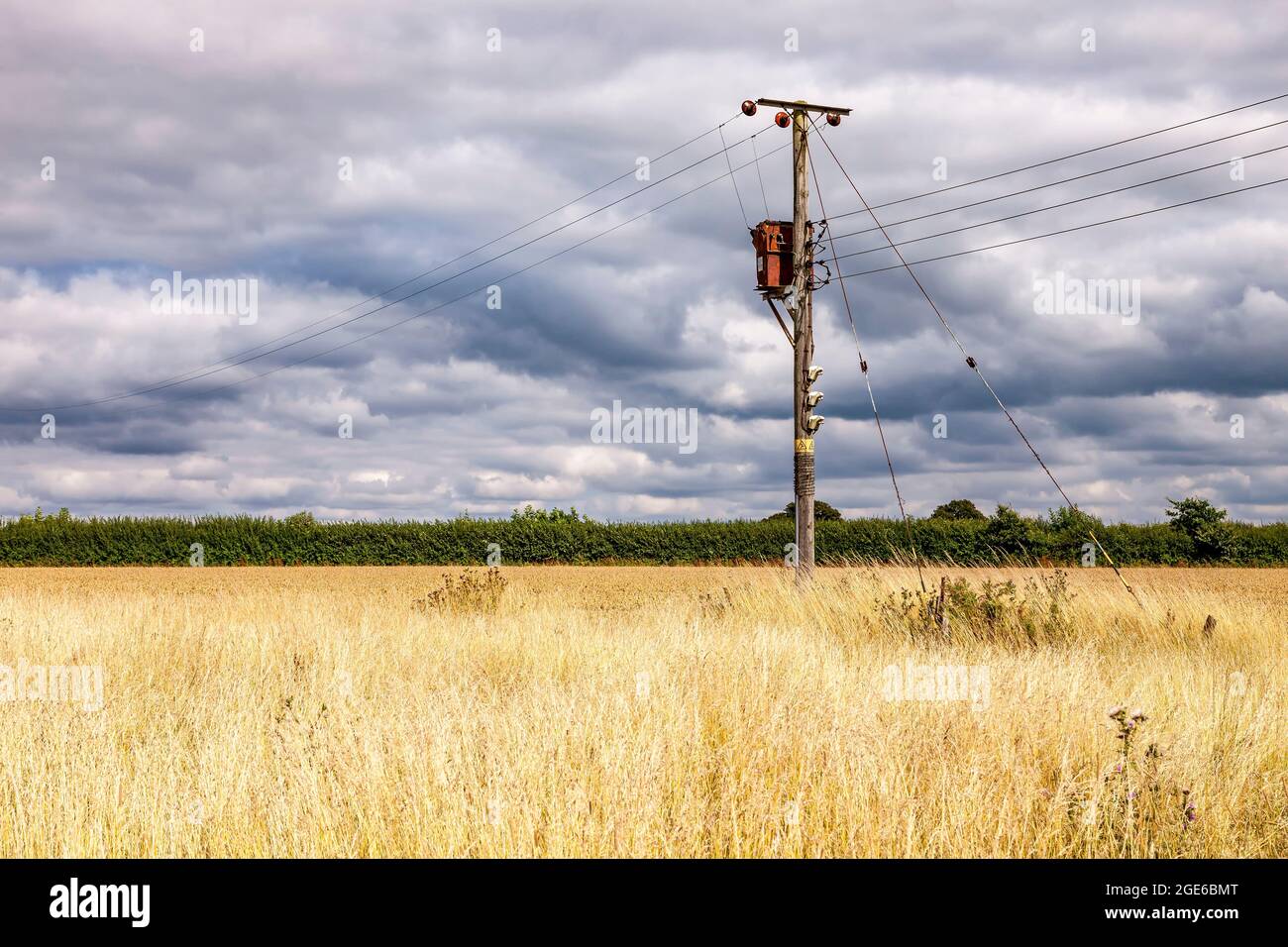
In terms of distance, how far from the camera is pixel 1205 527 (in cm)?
4703

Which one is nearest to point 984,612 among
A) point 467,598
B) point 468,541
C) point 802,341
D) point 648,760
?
point 802,341

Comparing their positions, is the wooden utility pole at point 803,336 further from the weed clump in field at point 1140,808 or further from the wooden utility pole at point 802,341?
the weed clump in field at point 1140,808

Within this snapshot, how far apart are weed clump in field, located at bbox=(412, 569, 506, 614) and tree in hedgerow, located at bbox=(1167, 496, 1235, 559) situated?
43.5 meters

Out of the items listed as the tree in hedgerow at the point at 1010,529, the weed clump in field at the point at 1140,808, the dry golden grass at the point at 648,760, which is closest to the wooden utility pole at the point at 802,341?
the dry golden grass at the point at 648,760

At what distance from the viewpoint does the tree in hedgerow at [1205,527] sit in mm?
47062

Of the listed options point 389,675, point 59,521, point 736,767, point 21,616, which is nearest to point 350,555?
point 59,521

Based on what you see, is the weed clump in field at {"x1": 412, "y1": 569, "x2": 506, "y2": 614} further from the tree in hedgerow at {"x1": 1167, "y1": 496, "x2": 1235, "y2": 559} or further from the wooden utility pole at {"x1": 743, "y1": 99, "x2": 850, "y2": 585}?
the tree in hedgerow at {"x1": 1167, "y1": 496, "x2": 1235, "y2": 559}

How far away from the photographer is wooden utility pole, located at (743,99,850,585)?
17.2m

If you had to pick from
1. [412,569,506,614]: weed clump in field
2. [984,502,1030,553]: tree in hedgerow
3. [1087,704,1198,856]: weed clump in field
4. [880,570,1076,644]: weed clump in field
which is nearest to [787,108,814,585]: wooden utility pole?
[880,570,1076,644]: weed clump in field

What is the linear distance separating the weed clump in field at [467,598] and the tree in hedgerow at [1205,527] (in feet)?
143

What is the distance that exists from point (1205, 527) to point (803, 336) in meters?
40.4

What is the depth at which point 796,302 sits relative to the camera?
17547 millimetres

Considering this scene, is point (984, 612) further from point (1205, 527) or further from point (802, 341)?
point (1205, 527)
